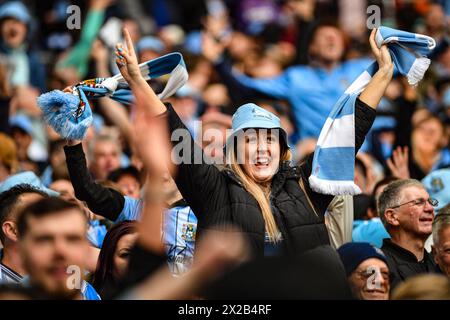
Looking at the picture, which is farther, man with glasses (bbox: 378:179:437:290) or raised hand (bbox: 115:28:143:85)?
man with glasses (bbox: 378:179:437:290)

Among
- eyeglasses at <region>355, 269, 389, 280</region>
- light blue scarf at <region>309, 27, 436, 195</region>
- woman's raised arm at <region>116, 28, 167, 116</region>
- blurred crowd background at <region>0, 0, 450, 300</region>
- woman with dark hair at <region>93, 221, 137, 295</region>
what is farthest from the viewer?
blurred crowd background at <region>0, 0, 450, 300</region>

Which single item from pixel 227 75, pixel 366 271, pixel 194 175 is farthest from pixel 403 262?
pixel 227 75

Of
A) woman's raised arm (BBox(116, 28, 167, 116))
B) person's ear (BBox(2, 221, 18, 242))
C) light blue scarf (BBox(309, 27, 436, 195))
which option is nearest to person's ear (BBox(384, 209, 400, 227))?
light blue scarf (BBox(309, 27, 436, 195))

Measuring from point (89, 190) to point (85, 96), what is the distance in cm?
54

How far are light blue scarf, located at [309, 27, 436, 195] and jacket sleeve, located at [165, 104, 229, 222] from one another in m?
0.50

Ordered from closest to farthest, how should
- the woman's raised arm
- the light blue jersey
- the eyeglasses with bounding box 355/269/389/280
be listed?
1. the woman's raised arm
2. the eyeglasses with bounding box 355/269/389/280
3. the light blue jersey

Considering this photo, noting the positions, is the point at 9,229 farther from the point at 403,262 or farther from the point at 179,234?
the point at 403,262

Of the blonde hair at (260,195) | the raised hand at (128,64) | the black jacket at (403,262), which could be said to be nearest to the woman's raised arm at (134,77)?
the raised hand at (128,64)

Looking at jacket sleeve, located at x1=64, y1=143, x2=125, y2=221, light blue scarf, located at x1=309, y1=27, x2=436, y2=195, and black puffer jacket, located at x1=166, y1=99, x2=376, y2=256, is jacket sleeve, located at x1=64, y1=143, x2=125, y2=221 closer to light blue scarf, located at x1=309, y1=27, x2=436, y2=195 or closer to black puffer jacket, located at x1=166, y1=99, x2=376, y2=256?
black puffer jacket, located at x1=166, y1=99, x2=376, y2=256

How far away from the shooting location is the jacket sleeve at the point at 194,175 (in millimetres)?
4805

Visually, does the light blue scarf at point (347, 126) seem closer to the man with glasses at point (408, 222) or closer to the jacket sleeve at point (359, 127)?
the jacket sleeve at point (359, 127)

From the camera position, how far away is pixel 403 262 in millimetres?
5738

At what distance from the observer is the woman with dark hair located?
540 centimetres
